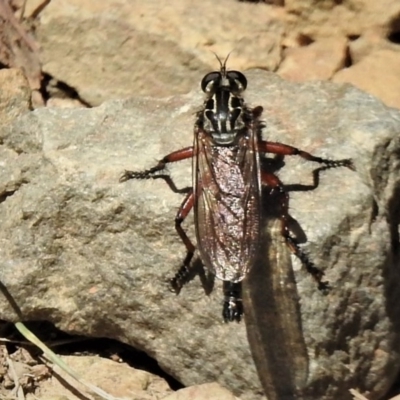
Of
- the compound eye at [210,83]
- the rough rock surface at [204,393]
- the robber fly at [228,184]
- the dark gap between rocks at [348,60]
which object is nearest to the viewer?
the robber fly at [228,184]

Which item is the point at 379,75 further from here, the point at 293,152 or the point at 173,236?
the point at 173,236

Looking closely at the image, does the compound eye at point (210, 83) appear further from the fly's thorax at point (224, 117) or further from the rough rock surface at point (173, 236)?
the rough rock surface at point (173, 236)

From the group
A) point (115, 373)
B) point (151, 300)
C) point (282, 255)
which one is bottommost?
point (115, 373)

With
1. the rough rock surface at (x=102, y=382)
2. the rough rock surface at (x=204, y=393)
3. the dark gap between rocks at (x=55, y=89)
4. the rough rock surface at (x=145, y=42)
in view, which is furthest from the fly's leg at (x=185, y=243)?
the dark gap between rocks at (x=55, y=89)

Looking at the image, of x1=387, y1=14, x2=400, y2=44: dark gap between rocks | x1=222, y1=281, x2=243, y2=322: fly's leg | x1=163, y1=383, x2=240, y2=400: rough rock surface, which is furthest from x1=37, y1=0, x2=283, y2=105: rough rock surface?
x1=163, y1=383, x2=240, y2=400: rough rock surface

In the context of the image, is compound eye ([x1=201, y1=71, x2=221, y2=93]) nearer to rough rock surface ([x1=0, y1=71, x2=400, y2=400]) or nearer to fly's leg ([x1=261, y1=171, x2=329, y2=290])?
rough rock surface ([x1=0, y1=71, x2=400, y2=400])

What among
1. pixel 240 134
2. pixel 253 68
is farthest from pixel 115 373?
pixel 253 68

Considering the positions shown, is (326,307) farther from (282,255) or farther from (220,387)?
(220,387)
